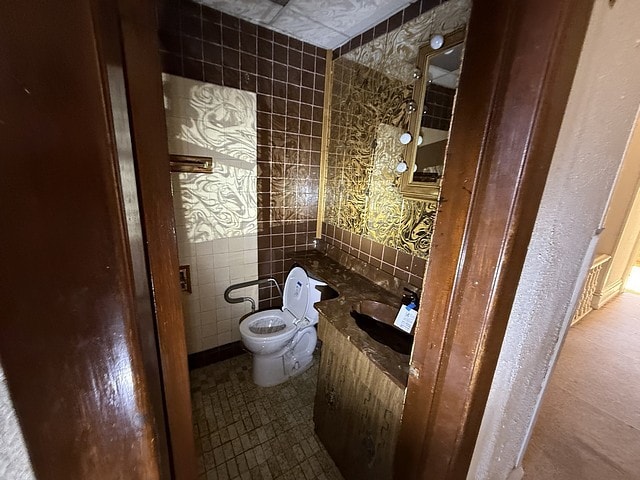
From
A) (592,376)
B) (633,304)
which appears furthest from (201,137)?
(633,304)

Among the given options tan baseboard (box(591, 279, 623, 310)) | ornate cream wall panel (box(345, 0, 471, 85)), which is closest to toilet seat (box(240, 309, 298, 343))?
ornate cream wall panel (box(345, 0, 471, 85))

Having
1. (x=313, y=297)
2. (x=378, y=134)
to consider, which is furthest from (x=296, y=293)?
(x=378, y=134)

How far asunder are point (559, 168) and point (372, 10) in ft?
4.71

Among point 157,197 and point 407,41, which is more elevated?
point 407,41

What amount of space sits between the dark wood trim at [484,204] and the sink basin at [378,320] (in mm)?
736

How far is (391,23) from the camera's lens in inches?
58.2

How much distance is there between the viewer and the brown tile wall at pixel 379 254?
1491mm

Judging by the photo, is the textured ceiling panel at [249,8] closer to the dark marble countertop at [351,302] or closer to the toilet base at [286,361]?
the dark marble countertop at [351,302]

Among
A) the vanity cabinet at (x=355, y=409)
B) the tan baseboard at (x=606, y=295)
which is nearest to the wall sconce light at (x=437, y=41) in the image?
the vanity cabinet at (x=355, y=409)

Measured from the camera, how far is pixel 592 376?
76.5 inches

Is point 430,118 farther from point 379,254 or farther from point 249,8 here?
point 249,8

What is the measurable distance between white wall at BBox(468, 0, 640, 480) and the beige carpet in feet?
3.18

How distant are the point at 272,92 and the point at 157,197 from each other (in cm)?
169

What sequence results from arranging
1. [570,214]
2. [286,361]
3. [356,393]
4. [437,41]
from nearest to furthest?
[570,214]
[356,393]
[437,41]
[286,361]
